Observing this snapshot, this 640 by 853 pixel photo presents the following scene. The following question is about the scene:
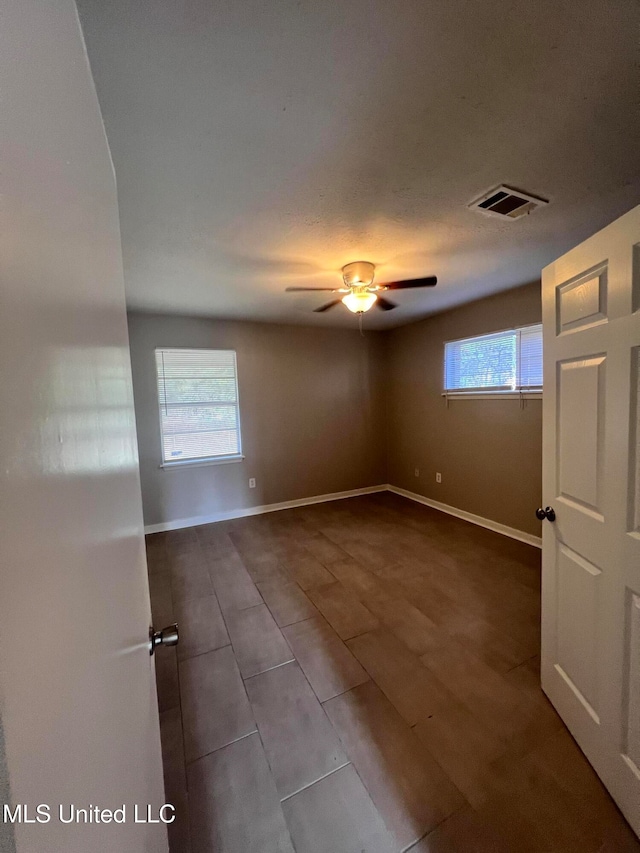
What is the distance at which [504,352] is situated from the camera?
329cm

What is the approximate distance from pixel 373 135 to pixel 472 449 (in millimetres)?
3146

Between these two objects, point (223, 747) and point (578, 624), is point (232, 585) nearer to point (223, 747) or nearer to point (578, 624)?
point (223, 747)

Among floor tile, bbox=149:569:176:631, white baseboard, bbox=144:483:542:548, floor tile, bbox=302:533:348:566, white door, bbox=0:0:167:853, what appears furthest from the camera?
white baseboard, bbox=144:483:542:548

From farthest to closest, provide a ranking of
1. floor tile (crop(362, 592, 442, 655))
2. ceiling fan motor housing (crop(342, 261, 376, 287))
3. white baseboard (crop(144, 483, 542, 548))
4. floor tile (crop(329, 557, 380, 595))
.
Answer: white baseboard (crop(144, 483, 542, 548)) < floor tile (crop(329, 557, 380, 595)) < ceiling fan motor housing (crop(342, 261, 376, 287)) < floor tile (crop(362, 592, 442, 655))

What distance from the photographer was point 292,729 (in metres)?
1.47

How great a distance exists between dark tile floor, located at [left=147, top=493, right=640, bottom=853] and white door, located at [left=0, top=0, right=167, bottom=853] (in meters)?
0.86

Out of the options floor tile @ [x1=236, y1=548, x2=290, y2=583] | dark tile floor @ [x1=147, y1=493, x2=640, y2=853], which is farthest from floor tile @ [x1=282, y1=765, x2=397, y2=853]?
floor tile @ [x1=236, y1=548, x2=290, y2=583]

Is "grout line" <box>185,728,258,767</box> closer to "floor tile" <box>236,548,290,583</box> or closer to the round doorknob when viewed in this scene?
"floor tile" <box>236,548,290,583</box>

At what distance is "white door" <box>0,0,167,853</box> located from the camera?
233 mm

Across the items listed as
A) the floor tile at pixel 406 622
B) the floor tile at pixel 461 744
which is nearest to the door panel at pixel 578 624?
the floor tile at pixel 461 744

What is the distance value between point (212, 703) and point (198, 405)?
286cm

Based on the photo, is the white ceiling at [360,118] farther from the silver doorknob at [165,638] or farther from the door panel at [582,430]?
the silver doorknob at [165,638]

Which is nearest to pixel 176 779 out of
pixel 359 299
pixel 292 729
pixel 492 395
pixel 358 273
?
pixel 292 729

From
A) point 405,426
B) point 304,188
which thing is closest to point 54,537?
point 304,188
